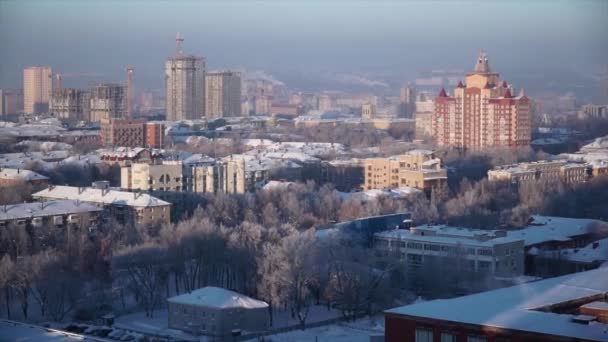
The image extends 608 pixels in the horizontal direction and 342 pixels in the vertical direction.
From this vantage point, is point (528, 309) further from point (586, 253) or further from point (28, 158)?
point (28, 158)

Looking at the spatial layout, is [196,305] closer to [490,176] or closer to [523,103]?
[490,176]

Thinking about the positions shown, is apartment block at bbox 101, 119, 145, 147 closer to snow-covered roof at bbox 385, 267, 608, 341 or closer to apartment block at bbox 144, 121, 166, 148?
apartment block at bbox 144, 121, 166, 148

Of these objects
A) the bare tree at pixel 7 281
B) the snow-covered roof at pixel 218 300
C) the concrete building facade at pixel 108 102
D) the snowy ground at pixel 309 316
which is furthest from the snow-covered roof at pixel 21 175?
the concrete building facade at pixel 108 102

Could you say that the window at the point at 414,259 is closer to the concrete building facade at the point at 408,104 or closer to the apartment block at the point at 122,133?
the apartment block at the point at 122,133

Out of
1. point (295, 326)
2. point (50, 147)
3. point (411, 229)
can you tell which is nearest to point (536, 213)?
point (411, 229)

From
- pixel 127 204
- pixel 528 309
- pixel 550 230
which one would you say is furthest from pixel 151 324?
pixel 550 230

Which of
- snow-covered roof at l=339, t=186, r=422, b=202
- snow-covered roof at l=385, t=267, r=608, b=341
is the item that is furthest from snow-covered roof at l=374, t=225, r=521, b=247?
snow-covered roof at l=339, t=186, r=422, b=202
